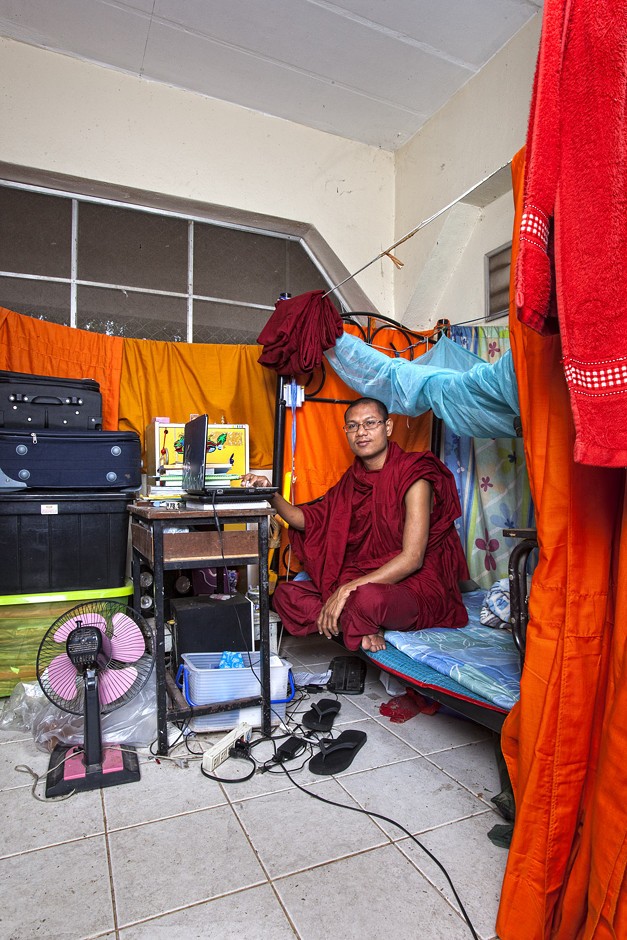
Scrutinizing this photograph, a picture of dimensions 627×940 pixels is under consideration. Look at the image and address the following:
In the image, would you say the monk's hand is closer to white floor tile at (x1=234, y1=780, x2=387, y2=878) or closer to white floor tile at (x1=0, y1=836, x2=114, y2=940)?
white floor tile at (x1=234, y1=780, x2=387, y2=878)

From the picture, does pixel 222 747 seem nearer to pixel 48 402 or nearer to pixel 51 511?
pixel 51 511

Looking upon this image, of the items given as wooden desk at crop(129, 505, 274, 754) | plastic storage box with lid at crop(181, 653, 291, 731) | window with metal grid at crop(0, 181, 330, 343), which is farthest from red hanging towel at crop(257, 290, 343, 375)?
plastic storage box with lid at crop(181, 653, 291, 731)

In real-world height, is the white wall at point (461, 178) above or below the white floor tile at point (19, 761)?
above

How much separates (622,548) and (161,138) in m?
3.60

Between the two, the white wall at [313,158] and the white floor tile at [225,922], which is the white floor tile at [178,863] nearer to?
the white floor tile at [225,922]

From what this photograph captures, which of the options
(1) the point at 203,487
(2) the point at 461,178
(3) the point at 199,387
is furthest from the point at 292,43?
(1) the point at 203,487

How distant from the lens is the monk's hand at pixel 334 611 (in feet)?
8.17

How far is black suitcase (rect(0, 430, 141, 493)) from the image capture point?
2.47 meters

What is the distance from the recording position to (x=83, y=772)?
A: 1818mm

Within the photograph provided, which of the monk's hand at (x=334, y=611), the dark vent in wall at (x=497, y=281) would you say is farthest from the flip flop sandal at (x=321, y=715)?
the dark vent in wall at (x=497, y=281)

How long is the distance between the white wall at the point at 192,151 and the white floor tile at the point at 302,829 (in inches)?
129

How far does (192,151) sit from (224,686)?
3.16m

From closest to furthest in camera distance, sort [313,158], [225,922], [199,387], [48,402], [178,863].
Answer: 1. [225,922]
2. [178,863]
3. [48,402]
4. [199,387]
5. [313,158]

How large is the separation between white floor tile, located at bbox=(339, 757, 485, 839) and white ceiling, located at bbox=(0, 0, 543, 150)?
3.55m
